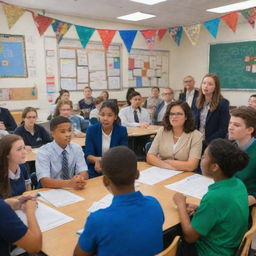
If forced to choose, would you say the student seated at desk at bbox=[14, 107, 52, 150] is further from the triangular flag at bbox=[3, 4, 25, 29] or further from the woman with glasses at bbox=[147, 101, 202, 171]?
the triangular flag at bbox=[3, 4, 25, 29]

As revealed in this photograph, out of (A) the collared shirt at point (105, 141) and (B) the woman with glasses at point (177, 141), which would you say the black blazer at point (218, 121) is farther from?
(A) the collared shirt at point (105, 141)

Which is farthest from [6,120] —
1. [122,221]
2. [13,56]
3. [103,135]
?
[122,221]

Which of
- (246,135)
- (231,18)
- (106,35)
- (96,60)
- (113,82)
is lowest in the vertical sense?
(246,135)

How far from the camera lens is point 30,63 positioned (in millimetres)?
5684

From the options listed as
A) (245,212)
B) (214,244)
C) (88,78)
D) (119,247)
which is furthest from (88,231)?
(88,78)

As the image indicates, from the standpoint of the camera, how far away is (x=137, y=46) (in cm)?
742

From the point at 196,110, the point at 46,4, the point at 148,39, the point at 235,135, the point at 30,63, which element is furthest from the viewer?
the point at 148,39

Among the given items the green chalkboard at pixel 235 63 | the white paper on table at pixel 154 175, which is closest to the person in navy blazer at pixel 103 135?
the white paper on table at pixel 154 175

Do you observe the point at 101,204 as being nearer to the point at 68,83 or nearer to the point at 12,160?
the point at 12,160

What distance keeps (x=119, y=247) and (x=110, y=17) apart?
603cm

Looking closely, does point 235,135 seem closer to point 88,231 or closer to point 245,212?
point 245,212

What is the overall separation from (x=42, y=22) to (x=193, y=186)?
450cm

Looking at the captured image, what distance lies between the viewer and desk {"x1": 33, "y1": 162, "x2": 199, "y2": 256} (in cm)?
125

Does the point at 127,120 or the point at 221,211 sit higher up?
the point at 221,211
